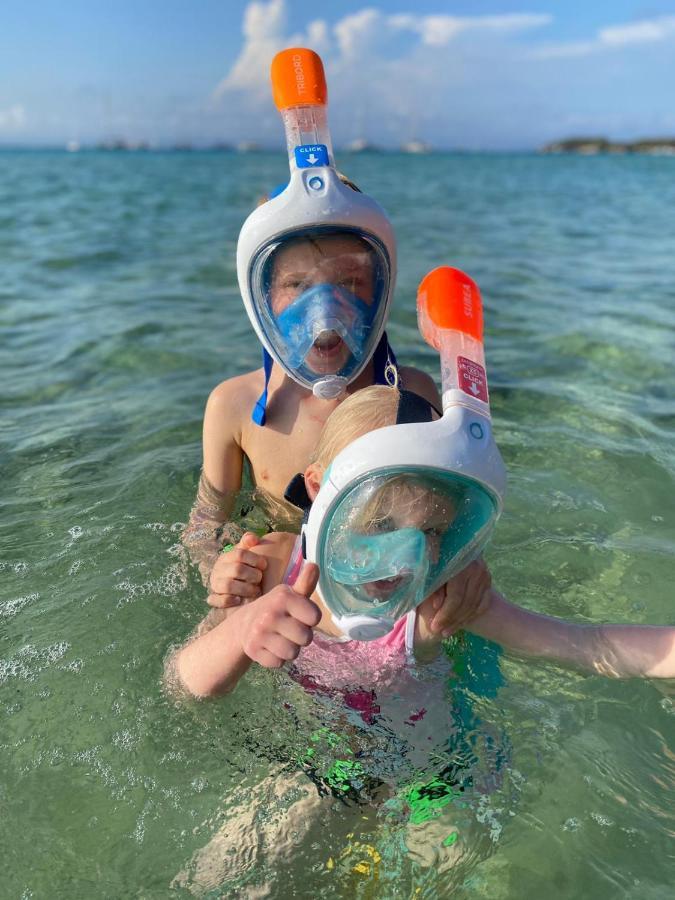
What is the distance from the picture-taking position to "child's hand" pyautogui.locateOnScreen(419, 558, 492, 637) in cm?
200

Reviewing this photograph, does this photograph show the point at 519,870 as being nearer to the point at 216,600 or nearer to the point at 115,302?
the point at 216,600

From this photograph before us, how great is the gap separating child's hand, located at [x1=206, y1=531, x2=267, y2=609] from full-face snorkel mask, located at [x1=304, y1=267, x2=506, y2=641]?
1.44ft

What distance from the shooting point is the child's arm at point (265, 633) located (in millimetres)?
1692

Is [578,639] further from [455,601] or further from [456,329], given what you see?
[456,329]

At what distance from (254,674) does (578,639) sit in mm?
994

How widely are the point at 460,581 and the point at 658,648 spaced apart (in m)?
0.65

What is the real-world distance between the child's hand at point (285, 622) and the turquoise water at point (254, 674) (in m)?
0.62

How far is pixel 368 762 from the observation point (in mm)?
2178

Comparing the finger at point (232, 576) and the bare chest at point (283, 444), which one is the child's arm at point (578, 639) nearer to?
the finger at point (232, 576)

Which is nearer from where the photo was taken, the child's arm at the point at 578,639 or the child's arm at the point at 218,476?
the child's arm at the point at 578,639

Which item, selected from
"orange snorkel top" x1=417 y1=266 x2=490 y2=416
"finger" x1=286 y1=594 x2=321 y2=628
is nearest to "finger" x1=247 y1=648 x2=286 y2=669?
"finger" x1=286 y1=594 x2=321 y2=628

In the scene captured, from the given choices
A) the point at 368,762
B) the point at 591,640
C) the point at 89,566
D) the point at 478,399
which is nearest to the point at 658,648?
the point at 591,640

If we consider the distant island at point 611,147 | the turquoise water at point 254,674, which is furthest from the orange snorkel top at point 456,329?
the distant island at point 611,147

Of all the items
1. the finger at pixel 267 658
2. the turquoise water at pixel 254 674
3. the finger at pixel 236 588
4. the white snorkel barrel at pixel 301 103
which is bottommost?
the turquoise water at pixel 254 674
